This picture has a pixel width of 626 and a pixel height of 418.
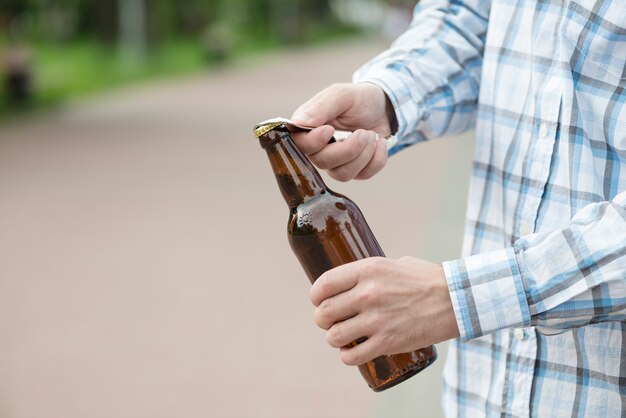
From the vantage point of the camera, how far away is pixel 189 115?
1631cm

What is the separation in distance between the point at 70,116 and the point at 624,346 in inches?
583

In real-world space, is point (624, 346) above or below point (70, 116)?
below

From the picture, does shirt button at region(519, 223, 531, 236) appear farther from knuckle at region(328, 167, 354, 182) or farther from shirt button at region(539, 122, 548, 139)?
knuckle at region(328, 167, 354, 182)

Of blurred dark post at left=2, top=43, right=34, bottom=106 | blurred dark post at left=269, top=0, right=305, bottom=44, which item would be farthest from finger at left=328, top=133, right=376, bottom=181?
blurred dark post at left=269, top=0, right=305, bottom=44

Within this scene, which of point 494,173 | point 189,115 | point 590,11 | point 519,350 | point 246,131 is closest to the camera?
point 590,11

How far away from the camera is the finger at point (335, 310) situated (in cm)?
133

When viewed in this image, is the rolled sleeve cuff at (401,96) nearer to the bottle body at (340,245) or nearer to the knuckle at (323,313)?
the bottle body at (340,245)

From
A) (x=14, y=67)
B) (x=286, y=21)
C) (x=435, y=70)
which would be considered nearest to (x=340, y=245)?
(x=435, y=70)

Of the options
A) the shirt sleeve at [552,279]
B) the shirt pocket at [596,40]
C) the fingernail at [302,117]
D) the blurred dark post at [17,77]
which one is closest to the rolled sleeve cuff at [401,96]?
the fingernail at [302,117]

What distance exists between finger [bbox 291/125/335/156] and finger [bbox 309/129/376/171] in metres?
0.02

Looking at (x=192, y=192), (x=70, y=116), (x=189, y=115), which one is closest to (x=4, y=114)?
(x=70, y=116)

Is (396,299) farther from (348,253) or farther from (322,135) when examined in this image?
(322,135)

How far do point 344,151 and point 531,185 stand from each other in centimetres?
35

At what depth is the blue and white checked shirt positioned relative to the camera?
135 centimetres
